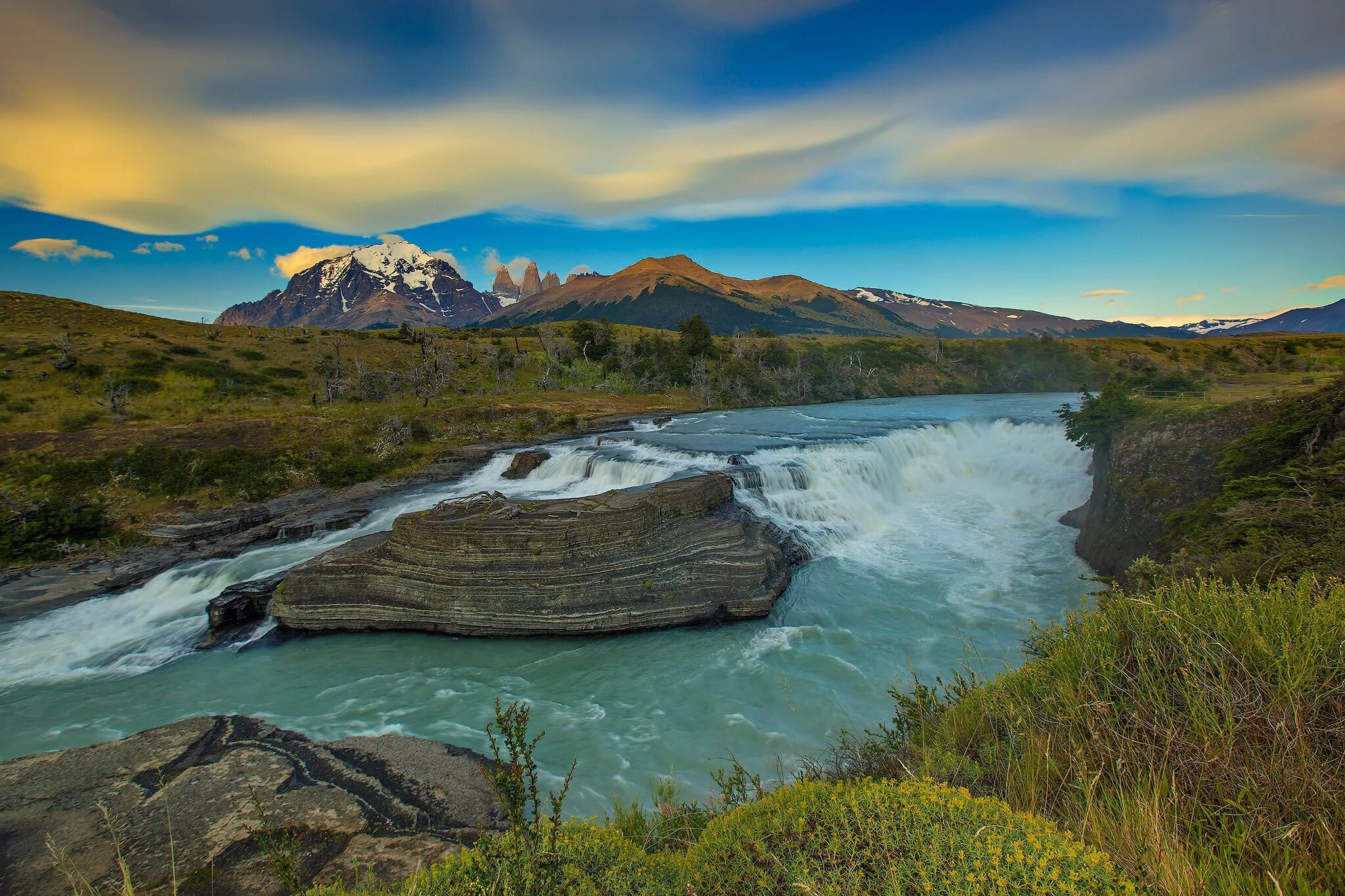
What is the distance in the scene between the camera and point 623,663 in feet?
41.3

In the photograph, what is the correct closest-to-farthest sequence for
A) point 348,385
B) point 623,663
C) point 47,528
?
1. point 623,663
2. point 47,528
3. point 348,385

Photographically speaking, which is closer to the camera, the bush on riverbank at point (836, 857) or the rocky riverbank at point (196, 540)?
the bush on riverbank at point (836, 857)

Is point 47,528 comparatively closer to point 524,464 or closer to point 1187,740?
point 524,464

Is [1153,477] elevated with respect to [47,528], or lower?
elevated

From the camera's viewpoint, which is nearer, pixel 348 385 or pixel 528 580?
pixel 528 580

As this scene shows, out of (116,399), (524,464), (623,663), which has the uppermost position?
(116,399)

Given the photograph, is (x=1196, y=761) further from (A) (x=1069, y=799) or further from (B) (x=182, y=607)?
(B) (x=182, y=607)

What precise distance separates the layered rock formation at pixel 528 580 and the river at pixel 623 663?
1.64 feet

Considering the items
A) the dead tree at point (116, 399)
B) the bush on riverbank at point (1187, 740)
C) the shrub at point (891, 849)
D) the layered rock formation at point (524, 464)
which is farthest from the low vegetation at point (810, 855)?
the dead tree at point (116, 399)

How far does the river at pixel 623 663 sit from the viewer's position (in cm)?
1013

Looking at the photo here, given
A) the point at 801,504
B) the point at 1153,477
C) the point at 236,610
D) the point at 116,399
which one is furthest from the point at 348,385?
the point at 1153,477

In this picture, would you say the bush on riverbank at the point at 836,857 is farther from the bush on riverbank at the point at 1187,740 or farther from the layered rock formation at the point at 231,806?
the layered rock formation at the point at 231,806

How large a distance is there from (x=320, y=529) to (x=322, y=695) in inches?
413

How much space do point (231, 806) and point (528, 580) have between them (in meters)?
8.05
